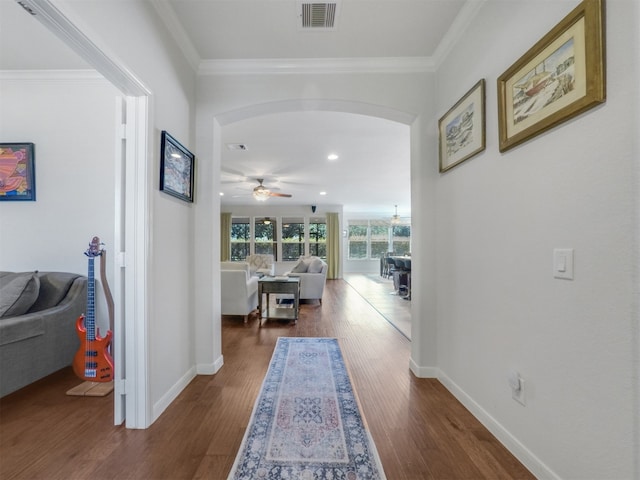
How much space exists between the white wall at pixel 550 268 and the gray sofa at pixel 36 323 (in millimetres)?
3150

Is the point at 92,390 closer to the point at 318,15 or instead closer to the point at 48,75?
the point at 48,75

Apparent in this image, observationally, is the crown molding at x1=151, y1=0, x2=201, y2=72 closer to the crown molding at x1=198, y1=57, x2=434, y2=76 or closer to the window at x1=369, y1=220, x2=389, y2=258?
the crown molding at x1=198, y1=57, x2=434, y2=76

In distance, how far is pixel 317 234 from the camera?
32.9ft

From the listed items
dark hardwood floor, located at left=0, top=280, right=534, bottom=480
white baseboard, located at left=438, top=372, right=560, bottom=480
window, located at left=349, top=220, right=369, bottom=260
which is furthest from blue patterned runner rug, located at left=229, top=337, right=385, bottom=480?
window, located at left=349, top=220, right=369, bottom=260

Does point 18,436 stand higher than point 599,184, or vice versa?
point 599,184

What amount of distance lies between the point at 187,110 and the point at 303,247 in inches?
311

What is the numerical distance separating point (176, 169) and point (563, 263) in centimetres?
230

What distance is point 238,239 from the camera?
993 centimetres

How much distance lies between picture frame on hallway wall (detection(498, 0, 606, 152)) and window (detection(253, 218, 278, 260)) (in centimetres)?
881

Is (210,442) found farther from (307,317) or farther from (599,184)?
(307,317)

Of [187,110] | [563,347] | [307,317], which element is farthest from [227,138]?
[563,347]

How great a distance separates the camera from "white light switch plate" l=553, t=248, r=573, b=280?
3.69 ft

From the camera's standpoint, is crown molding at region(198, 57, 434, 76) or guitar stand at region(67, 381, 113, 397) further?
crown molding at region(198, 57, 434, 76)

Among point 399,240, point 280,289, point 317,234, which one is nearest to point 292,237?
point 317,234
